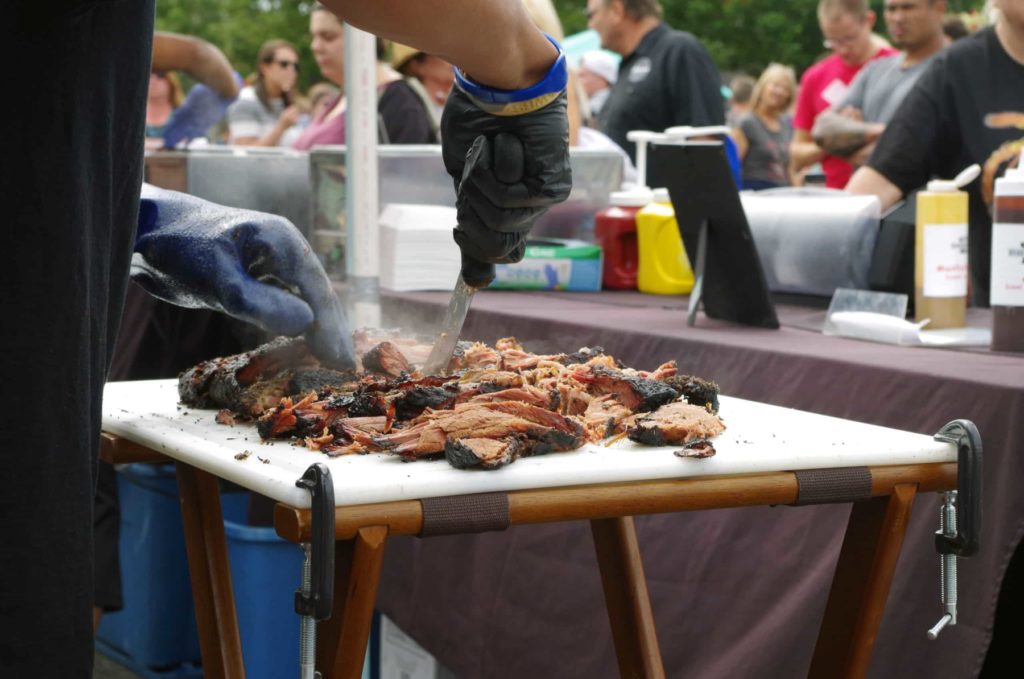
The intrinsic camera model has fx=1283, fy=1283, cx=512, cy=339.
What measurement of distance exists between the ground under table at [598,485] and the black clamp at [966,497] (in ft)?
0.07

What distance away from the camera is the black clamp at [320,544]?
1159 mm

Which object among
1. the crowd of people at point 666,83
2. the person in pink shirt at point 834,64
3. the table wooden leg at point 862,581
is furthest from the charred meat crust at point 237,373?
the person in pink shirt at point 834,64

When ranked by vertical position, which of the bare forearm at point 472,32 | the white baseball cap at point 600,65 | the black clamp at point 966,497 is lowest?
the black clamp at point 966,497

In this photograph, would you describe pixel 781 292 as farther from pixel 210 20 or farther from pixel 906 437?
pixel 210 20

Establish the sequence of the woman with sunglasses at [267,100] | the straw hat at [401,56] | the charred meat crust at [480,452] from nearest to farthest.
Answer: the charred meat crust at [480,452] < the straw hat at [401,56] < the woman with sunglasses at [267,100]

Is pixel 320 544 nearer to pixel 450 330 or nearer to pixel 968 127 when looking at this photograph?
pixel 450 330

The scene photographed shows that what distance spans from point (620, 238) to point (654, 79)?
7.39 ft

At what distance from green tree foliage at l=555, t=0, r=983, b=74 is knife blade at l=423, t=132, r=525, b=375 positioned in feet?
76.5

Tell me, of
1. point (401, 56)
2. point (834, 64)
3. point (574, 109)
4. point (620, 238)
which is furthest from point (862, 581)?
point (834, 64)

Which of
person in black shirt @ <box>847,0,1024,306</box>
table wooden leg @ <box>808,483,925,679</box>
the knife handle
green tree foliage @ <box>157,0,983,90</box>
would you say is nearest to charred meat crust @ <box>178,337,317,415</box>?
the knife handle

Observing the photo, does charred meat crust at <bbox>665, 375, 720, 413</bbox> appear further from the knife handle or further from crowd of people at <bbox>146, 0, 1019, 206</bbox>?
crowd of people at <bbox>146, 0, 1019, 206</bbox>

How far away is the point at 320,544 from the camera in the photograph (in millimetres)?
1163

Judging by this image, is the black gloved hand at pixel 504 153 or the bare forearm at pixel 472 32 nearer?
the bare forearm at pixel 472 32

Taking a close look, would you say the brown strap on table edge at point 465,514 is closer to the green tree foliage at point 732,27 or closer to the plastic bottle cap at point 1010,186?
the plastic bottle cap at point 1010,186
